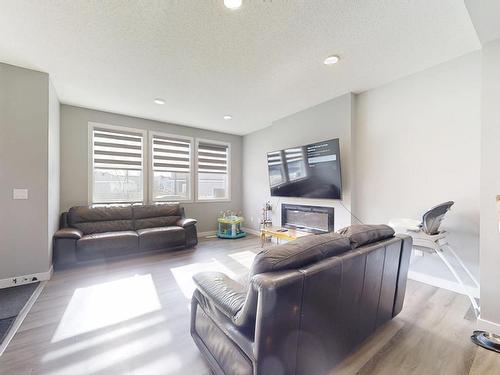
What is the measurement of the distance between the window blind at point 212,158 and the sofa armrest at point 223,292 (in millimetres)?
4213

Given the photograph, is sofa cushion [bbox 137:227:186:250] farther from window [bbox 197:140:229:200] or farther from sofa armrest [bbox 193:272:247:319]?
sofa armrest [bbox 193:272:247:319]

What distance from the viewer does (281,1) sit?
1.75 metres

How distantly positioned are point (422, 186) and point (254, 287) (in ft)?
9.37

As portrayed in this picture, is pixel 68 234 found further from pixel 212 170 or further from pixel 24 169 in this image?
pixel 212 170

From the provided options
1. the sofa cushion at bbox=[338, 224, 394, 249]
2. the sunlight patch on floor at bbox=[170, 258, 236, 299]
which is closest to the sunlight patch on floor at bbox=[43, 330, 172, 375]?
the sunlight patch on floor at bbox=[170, 258, 236, 299]

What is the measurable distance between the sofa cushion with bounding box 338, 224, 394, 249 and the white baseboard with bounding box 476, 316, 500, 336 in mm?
1108

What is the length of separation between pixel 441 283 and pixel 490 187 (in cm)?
150

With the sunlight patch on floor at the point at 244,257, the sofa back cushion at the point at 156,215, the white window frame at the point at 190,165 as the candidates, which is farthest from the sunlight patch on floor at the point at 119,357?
the white window frame at the point at 190,165

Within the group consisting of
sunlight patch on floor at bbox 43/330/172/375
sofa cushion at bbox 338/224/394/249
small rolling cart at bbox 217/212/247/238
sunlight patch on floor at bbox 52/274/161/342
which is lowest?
sunlight patch on floor at bbox 43/330/172/375

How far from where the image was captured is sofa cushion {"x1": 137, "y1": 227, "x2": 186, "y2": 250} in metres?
3.87

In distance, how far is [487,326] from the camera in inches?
72.8

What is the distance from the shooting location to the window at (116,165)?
434 centimetres

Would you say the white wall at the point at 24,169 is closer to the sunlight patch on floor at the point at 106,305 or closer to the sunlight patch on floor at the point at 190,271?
the sunlight patch on floor at the point at 106,305

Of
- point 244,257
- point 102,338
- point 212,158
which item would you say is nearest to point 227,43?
point 102,338
